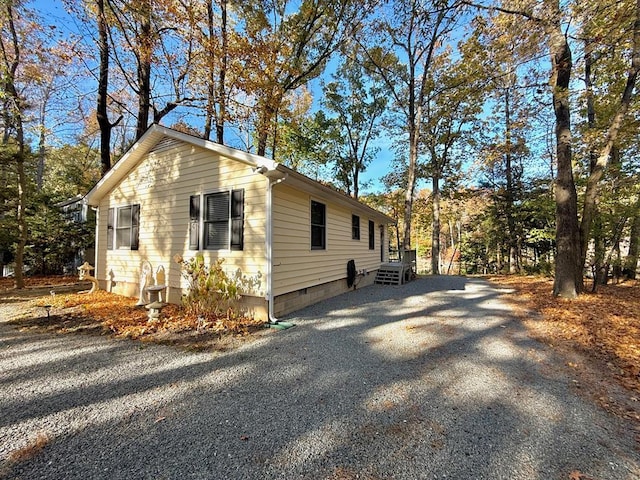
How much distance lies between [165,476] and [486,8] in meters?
10.2

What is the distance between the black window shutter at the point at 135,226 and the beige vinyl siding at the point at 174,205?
172 millimetres

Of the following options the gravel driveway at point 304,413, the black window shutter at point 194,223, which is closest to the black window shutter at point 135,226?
the black window shutter at point 194,223

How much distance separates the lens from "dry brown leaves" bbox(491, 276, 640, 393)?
3379 mm

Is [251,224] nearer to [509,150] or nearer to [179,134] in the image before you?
[179,134]

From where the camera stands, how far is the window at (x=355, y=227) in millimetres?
9164

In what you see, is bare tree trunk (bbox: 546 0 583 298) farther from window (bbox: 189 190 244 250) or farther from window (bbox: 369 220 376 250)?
window (bbox: 189 190 244 250)

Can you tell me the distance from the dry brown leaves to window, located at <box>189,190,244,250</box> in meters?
5.62

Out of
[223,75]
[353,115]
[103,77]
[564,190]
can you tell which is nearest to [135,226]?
[103,77]

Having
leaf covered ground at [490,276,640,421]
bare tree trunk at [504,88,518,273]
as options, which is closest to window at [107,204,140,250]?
leaf covered ground at [490,276,640,421]

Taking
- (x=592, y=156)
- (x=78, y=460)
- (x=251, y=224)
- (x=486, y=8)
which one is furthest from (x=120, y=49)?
(x=592, y=156)

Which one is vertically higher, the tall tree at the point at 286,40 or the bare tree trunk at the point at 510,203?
the tall tree at the point at 286,40

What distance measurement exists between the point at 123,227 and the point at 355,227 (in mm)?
7053

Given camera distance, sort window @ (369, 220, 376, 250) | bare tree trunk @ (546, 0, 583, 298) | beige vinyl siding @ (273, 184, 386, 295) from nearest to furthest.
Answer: beige vinyl siding @ (273, 184, 386, 295) < bare tree trunk @ (546, 0, 583, 298) < window @ (369, 220, 376, 250)

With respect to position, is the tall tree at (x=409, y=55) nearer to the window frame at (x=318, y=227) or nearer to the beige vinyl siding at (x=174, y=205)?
the window frame at (x=318, y=227)
